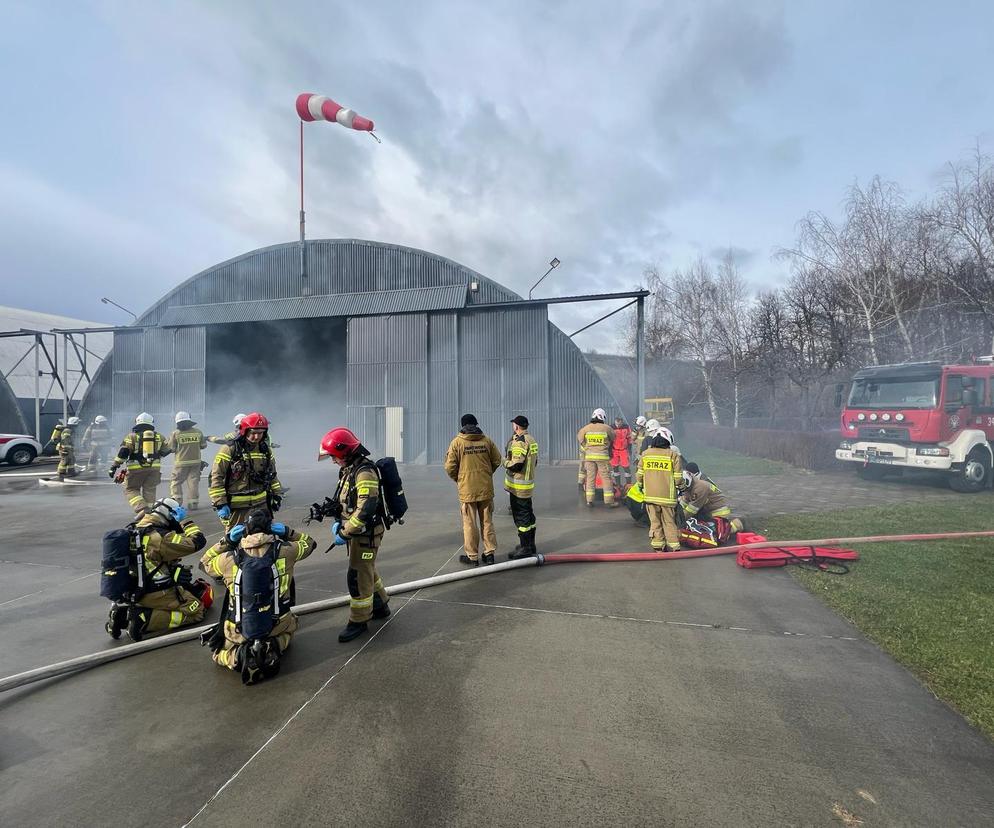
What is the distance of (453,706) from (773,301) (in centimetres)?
2598

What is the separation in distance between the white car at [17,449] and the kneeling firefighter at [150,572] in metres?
20.1

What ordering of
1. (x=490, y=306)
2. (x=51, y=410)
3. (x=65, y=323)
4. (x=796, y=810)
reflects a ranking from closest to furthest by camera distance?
(x=796, y=810) < (x=490, y=306) < (x=51, y=410) < (x=65, y=323)

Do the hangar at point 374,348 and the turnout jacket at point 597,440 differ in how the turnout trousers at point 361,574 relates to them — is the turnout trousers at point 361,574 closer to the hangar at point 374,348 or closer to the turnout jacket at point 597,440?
the turnout jacket at point 597,440

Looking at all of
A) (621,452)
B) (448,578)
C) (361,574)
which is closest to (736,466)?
(621,452)

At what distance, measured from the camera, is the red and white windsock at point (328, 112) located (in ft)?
62.3

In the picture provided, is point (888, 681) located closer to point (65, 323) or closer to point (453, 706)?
point (453, 706)

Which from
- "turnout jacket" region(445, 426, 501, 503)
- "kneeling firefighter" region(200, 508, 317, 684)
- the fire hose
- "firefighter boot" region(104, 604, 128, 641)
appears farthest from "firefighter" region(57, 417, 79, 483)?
"kneeling firefighter" region(200, 508, 317, 684)

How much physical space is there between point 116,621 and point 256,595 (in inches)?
66.8

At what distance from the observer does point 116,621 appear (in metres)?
3.87

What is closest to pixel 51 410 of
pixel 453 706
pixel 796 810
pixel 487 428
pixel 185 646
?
pixel 487 428

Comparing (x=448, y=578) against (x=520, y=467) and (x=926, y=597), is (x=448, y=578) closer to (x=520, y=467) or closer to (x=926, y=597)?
(x=520, y=467)

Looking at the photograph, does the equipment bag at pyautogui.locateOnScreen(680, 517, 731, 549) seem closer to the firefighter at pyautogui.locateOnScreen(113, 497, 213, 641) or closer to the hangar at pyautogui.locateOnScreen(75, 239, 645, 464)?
the firefighter at pyautogui.locateOnScreen(113, 497, 213, 641)

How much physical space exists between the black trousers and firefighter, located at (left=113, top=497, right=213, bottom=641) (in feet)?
10.6

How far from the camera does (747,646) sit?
12.3 ft
